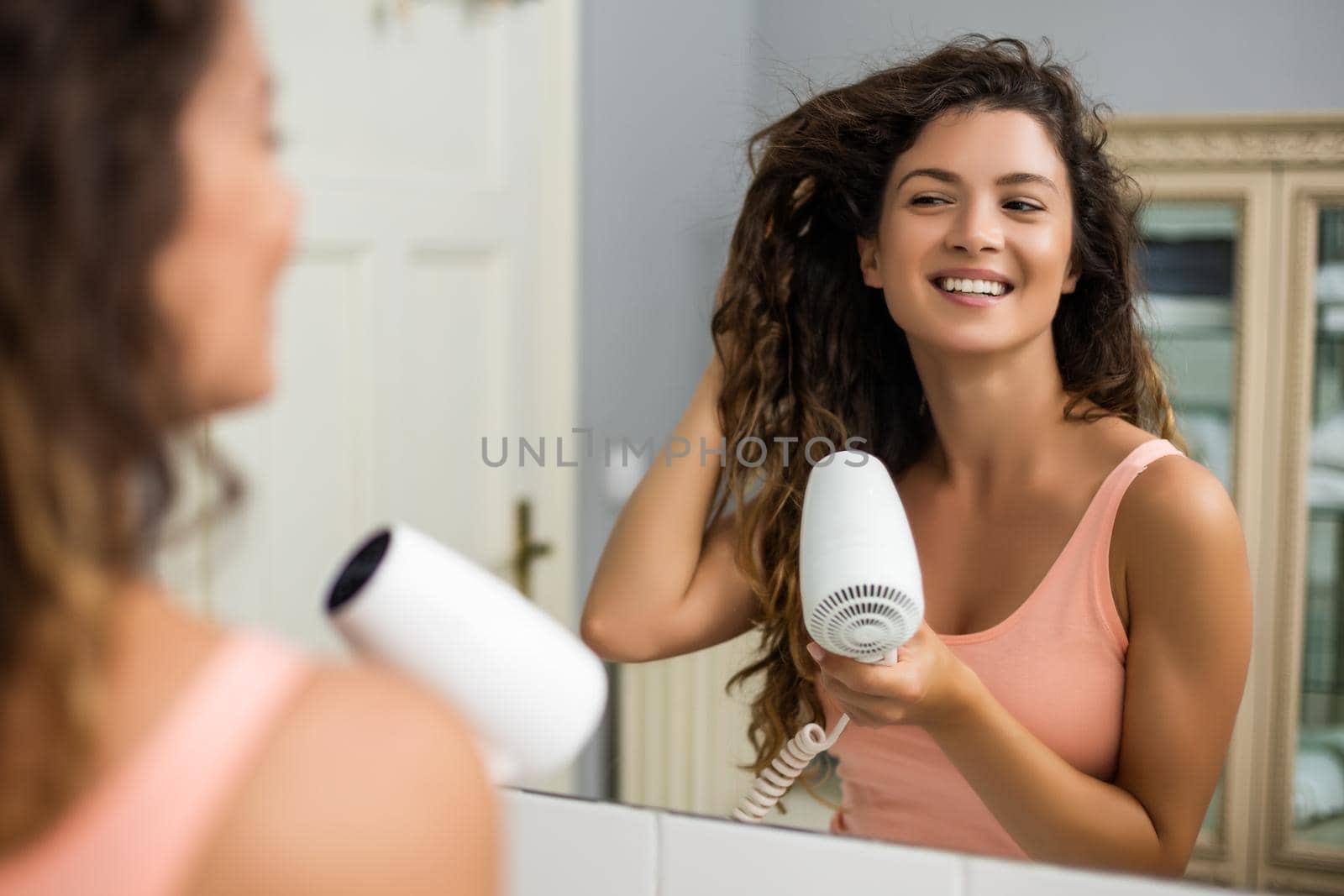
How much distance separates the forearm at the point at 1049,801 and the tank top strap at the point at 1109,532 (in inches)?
3.1

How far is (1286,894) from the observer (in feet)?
2.29

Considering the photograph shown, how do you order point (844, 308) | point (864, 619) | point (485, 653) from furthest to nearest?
point (844, 308) → point (864, 619) → point (485, 653)

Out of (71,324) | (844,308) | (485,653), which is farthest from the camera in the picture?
(844,308)

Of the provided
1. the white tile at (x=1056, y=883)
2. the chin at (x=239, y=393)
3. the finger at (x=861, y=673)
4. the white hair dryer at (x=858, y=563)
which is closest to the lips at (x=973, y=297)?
the white hair dryer at (x=858, y=563)

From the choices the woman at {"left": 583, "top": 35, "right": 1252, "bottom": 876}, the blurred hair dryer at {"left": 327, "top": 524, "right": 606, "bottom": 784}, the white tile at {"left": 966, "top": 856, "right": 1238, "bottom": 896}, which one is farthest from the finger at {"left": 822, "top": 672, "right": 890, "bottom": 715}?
the blurred hair dryer at {"left": 327, "top": 524, "right": 606, "bottom": 784}

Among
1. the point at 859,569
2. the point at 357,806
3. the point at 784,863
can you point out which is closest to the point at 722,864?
the point at 784,863

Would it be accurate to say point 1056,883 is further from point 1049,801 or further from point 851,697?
point 851,697

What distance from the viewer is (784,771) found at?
77 centimetres

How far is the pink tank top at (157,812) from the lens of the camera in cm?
31

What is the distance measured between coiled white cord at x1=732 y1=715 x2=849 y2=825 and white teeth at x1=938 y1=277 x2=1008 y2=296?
0.26 metres

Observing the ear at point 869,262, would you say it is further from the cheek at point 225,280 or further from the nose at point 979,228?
the cheek at point 225,280

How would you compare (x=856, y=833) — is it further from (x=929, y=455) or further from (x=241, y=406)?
(x=241, y=406)

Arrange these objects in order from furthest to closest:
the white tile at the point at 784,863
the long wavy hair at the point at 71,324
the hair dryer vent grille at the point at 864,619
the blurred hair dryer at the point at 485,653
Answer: the white tile at the point at 784,863, the hair dryer vent grille at the point at 864,619, the blurred hair dryer at the point at 485,653, the long wavy hair at the point at 71,324

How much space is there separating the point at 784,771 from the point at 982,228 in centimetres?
35
